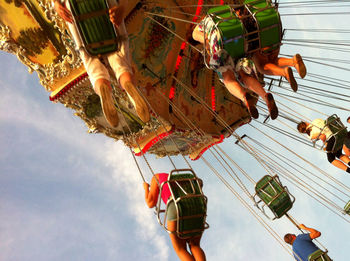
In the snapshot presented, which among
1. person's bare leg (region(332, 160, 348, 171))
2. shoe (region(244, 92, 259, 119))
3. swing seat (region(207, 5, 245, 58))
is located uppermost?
swing seat (region(207, 5, 245, 58))

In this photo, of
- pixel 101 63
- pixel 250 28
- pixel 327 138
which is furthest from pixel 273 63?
pixel 101 63

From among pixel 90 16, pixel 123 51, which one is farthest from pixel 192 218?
pixel 90 16

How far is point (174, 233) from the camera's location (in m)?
2.76

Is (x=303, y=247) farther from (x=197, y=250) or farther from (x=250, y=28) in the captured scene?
(x=250, y=28)

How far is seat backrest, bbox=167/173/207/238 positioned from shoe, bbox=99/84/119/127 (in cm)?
76

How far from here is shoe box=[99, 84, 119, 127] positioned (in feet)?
8.64

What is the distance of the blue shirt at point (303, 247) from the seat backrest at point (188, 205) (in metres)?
1.82

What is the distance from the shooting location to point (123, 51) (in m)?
2.93

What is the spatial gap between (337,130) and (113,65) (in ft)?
11.1

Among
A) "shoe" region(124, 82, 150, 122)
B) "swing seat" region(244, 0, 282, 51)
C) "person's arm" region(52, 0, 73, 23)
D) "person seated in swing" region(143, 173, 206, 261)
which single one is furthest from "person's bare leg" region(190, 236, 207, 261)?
"person's arm" region(52, 0, 73, 23)

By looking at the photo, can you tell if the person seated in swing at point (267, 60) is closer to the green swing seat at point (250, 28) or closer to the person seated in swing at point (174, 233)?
the green swing seat at point (250, 28)

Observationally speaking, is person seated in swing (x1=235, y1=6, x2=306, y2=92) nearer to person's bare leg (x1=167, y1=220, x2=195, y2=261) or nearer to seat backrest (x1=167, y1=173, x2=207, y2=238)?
seat backrest (x1=167, y1=173, x2=207, y2=238)

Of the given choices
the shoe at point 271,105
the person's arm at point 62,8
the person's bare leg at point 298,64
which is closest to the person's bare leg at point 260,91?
the shoe at point 271,105

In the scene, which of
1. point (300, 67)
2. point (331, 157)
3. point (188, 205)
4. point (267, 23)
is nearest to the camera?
point (188, 205)
